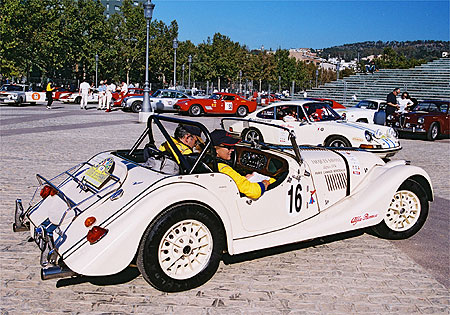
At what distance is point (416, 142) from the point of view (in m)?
16.5

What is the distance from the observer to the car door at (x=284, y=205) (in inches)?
167

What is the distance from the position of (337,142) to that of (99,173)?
813 centimetres

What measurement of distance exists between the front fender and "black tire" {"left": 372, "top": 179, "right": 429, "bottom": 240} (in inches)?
96.3

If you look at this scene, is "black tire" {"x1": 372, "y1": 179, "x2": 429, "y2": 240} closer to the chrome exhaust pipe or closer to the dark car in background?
the chrome exhaust pipe

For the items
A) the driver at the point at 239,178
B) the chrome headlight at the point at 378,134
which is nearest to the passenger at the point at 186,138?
the driver at the point at 239,178

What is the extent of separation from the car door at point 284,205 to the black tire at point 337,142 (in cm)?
692

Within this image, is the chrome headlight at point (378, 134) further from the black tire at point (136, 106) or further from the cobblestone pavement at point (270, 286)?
the black tire at point (136, 106)

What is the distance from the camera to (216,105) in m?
26.0

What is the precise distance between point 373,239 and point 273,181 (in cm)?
172

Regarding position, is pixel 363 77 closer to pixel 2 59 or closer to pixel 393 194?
pixel 2 59

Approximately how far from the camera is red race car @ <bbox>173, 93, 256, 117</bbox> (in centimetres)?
2539

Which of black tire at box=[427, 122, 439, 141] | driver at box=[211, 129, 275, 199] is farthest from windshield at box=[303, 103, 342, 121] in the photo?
driver at box=[211, 129, 275, 199]

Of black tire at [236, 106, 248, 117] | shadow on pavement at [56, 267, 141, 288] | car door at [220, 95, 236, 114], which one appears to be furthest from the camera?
black tire at [236, 106, 248, 117]

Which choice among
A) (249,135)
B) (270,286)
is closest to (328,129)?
(249,135)
